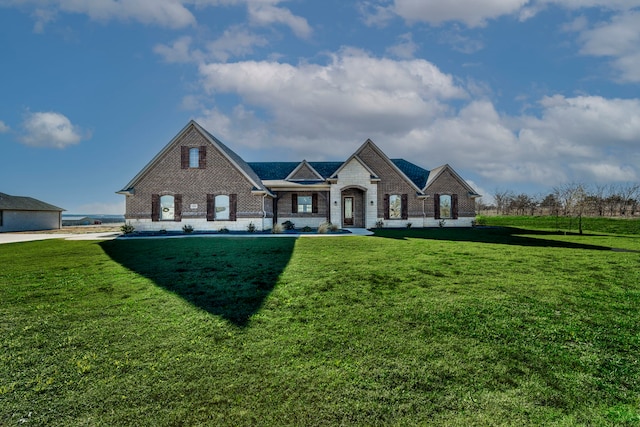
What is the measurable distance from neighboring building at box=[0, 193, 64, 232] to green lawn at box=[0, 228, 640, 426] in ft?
103

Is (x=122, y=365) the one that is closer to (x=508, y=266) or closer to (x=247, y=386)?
(x=247, y=386)

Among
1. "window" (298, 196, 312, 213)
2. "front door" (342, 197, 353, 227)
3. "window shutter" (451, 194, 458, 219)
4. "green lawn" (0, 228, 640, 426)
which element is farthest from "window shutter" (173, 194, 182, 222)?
"window shutter" (451, 194, 458, 219)

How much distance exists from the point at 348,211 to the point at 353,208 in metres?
0.48

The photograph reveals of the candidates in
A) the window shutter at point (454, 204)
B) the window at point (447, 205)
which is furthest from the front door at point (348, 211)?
the window shutter at point (454, 204)

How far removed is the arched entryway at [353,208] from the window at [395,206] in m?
2.36

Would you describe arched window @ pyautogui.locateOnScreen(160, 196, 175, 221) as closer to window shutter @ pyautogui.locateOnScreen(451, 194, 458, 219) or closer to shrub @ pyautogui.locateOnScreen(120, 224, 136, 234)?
shrub @ pyautogui.locateOnScreen(120, 224, 136, 234)

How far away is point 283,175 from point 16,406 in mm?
26014

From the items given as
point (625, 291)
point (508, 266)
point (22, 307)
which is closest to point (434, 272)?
point (508, 266)

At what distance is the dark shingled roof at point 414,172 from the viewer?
1155 inches

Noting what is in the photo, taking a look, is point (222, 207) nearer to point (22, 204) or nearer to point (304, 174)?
point (304, 174)

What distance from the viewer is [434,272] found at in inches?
311

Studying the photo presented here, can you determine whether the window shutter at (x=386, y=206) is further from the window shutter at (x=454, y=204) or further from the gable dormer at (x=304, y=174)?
the window shutter at (x=454, y=204)

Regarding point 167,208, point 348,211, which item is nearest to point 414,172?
Answer: point 348,211

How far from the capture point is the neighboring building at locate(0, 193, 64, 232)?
3070 cm
